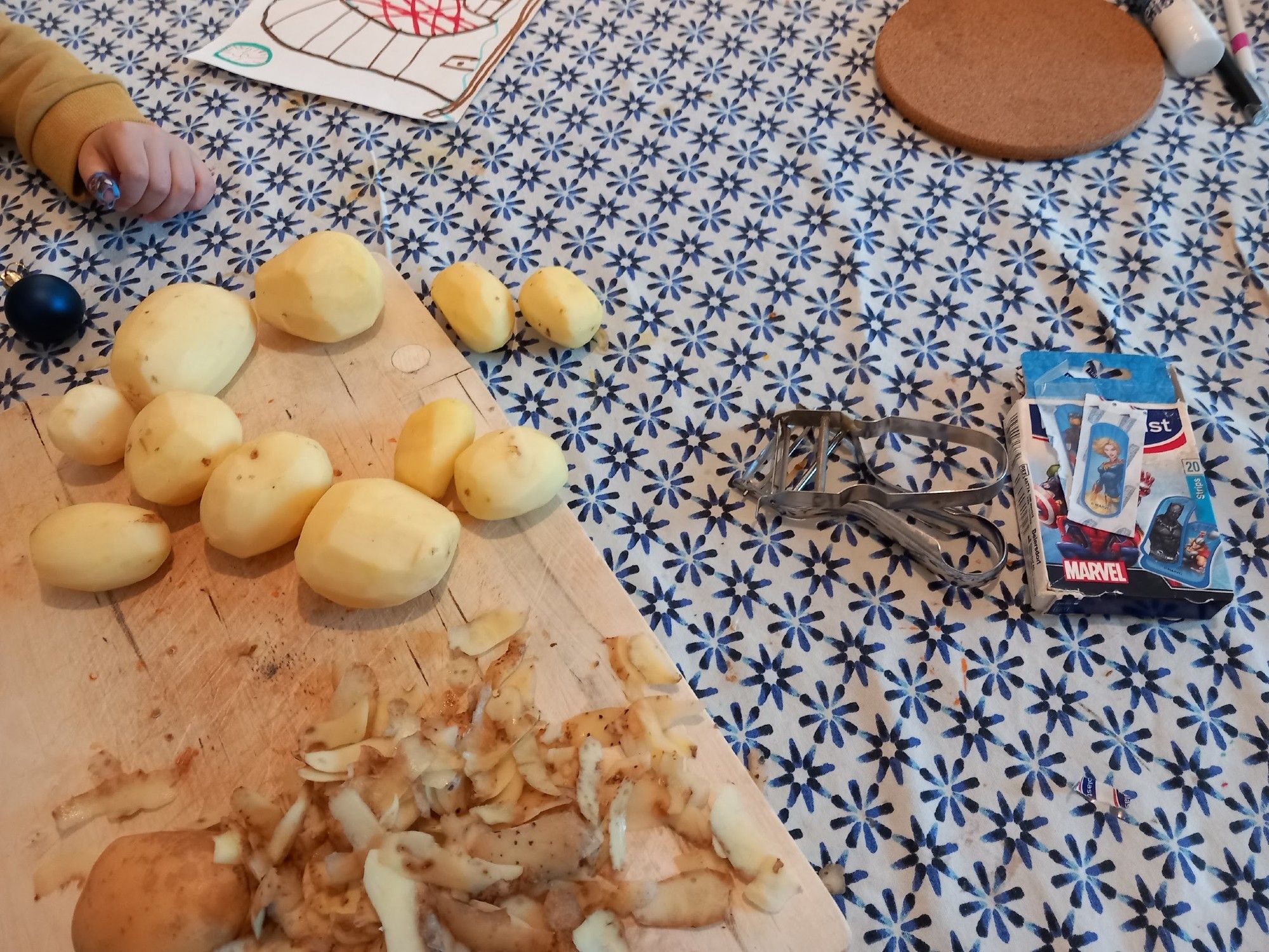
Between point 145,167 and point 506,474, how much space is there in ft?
2.23

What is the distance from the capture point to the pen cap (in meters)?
1.12

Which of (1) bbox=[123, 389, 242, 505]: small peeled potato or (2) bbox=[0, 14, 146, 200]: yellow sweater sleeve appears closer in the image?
(1) bbox=[123, 389, 242, 505]: small peeled potato

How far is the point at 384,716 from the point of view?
66 cm

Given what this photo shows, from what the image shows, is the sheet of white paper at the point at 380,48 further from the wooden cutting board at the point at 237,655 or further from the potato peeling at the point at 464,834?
the potato peeling at the point at 464,834

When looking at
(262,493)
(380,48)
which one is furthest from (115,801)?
(380,48)

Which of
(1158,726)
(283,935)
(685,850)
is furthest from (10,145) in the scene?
(1158,726)

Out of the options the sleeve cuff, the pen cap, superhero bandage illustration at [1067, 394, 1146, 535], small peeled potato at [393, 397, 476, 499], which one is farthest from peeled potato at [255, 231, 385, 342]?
the pen cap

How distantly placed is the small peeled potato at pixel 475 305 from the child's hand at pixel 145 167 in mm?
390

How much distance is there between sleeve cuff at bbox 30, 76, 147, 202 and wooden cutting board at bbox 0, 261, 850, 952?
40 centimetres

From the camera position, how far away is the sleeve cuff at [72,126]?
1021 millimetres

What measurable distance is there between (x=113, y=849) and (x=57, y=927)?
8 cm

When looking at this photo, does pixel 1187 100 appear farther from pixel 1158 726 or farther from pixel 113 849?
pixel 113 849

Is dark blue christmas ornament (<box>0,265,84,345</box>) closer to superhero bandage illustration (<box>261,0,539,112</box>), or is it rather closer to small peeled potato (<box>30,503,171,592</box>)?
small peeled potato (<box>30,503,171,592</box>)

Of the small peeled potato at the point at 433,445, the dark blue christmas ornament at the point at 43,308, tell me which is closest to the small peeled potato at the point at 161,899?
the small peeled potato at the point at 433,445
